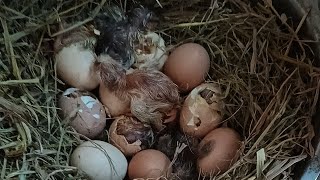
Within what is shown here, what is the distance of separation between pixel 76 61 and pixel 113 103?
0.38 ft

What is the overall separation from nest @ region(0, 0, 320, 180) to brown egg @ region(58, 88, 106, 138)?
0.02 meters

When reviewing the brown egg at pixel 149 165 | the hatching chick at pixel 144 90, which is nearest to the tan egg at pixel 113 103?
the hatching chick at pixel 144 90

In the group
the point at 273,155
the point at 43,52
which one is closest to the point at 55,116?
the point at 43,52

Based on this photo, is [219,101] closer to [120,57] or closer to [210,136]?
[210,136]

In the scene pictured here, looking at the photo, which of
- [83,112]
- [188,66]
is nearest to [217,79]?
[188,66]

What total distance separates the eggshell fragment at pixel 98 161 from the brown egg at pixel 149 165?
22 mm

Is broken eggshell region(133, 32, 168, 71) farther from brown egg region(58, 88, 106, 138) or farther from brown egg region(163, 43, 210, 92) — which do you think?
brown egg region(58, 88, 106, 138)

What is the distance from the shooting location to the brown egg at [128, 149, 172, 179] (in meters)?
1.31

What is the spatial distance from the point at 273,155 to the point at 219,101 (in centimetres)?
18

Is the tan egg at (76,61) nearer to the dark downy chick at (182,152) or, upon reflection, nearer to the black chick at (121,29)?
the black chick at (121,29)

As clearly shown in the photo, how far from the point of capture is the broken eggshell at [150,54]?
4.78ft

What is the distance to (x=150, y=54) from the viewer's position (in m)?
1.46

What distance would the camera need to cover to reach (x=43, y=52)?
Answer: 1.44m

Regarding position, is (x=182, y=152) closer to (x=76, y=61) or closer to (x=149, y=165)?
(x=149, y=165)
